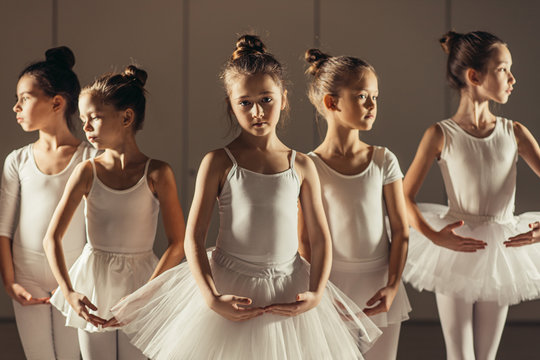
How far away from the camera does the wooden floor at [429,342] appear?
9.95 feet

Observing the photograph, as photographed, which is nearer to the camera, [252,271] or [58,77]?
[252,271]

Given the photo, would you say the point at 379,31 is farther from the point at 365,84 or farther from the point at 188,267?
the point at 188,267

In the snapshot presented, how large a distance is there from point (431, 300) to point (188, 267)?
252 centimetres

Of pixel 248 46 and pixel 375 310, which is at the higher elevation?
pixel 248 46

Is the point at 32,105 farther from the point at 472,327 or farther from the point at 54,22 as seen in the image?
A: the point at 54,22

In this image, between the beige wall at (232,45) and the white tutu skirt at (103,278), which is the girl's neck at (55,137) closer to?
the white tutu skirt at (103,278)

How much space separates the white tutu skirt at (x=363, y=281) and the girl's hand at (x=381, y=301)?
0.16 ft

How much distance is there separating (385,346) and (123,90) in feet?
3.26

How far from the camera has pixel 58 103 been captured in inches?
78.1

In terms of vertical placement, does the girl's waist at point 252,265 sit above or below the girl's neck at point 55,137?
below

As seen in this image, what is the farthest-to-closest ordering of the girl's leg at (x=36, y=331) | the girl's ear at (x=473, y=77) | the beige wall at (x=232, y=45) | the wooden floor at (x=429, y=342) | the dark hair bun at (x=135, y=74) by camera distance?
the beige wall at (x=232, y=45) → the wooden floor at (x=429, y=342) → the girl's ear at (x=473, y=77) → the girl's leg at (x=36, y=331) → the dark hair bun at (x=135, y=74)

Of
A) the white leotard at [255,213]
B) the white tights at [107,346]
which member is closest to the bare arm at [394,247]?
the white leotard at [255,213]

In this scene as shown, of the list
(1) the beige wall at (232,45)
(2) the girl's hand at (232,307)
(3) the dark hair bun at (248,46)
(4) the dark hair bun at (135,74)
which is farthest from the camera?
(1) the beige wall at (232,45)

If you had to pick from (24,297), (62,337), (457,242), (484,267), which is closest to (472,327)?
(484,267)
